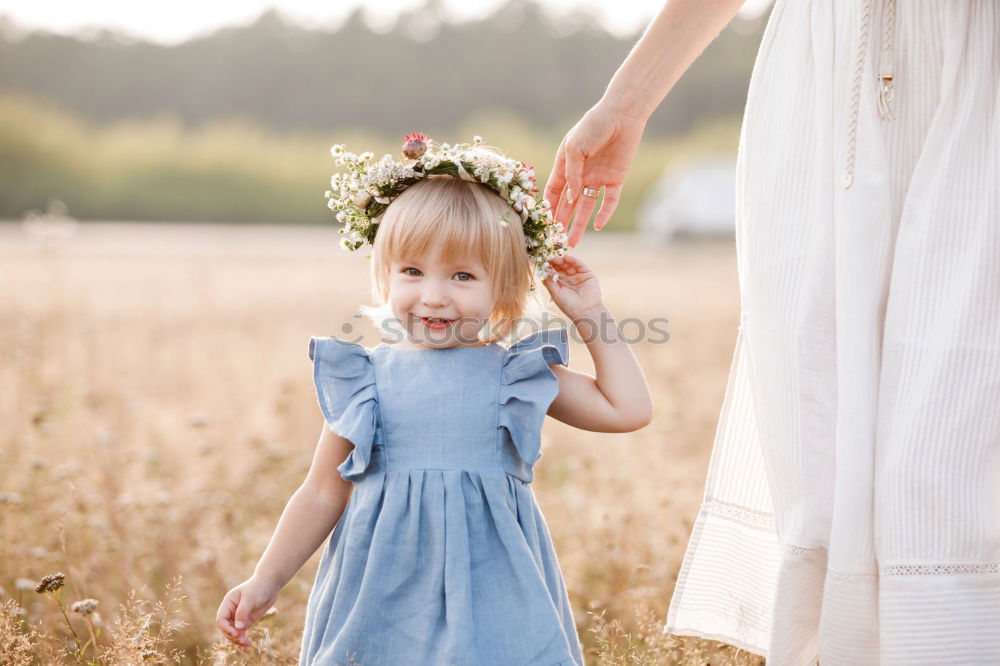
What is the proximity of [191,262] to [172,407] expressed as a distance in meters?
6.64

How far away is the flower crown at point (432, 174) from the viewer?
85.2 inches

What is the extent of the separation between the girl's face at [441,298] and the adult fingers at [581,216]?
339 millimetres

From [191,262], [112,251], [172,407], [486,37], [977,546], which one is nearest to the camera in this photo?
[977,546]

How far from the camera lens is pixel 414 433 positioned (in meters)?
2.07

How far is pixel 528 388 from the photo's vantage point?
210 centimetres

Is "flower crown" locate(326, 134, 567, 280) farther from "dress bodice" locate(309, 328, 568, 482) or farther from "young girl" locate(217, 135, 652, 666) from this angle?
"dress bodice" locate(309, 328, 568, 482)

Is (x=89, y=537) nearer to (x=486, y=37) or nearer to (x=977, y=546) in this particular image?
(x=977, y=546)

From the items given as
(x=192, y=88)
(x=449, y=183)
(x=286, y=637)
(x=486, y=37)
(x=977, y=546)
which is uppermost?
(x=486, y=37)

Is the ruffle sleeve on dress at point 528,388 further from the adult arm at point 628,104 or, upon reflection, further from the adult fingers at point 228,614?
the adult fingers at point 228,614

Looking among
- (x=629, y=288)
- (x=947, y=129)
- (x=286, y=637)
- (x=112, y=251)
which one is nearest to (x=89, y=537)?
(x=286, y=637)

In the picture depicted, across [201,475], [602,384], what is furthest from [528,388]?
[201,475]

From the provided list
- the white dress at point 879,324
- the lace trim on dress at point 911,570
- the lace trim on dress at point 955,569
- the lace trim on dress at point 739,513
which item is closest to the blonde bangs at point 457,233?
the white dress at point 879,324

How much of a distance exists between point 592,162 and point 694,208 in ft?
55.6

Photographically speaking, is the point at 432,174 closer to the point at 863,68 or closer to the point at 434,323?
the point at 434,323
